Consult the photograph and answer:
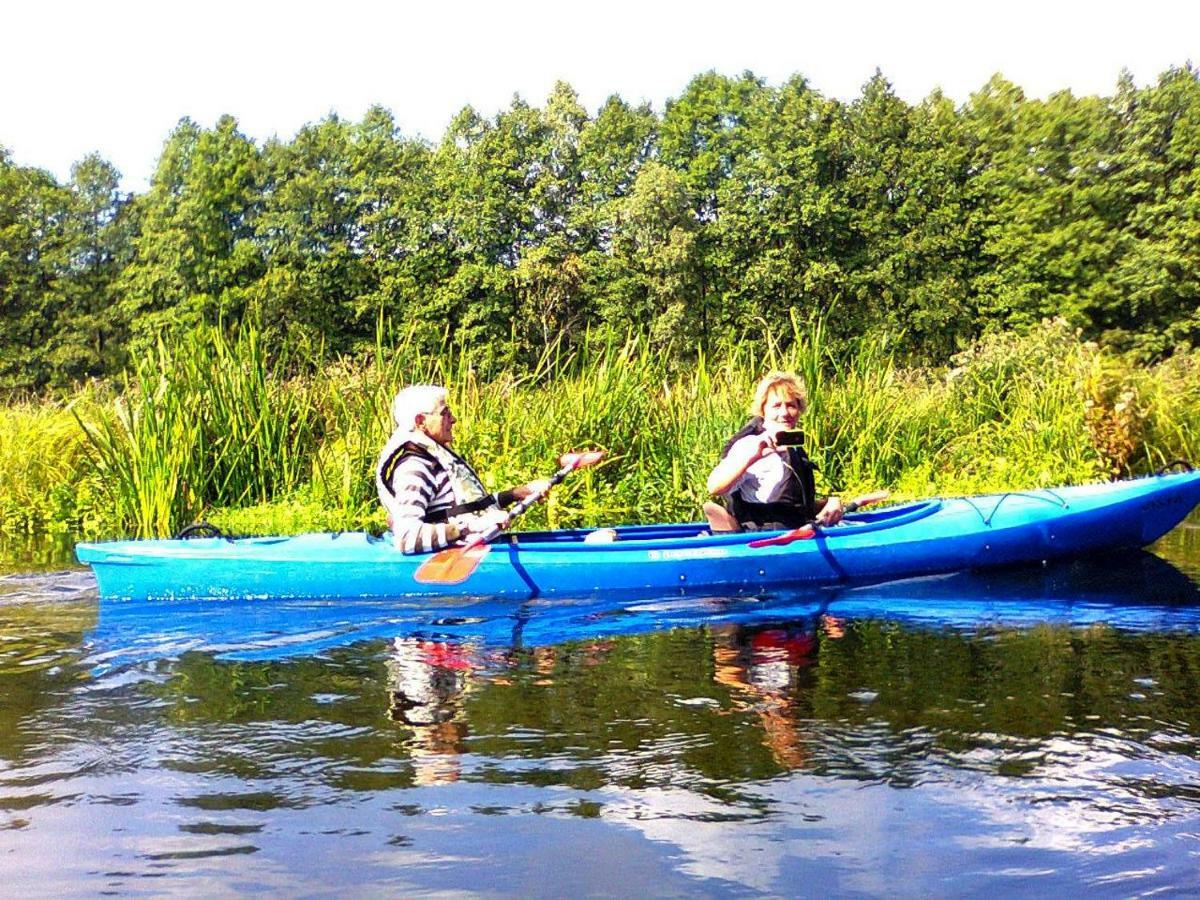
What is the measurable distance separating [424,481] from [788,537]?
78.0 inches

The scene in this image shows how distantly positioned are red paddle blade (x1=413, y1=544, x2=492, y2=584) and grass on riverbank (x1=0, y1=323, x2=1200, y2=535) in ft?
7.51

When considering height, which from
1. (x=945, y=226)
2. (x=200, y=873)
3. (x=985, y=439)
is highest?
(x=945, y=226)

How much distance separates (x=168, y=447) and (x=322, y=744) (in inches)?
203

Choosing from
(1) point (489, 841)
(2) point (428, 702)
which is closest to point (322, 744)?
(2) point (428, 702)

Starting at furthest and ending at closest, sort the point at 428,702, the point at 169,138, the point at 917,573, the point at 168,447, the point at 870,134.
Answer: the point at 169,138 → the point at 870,134 → the point at 168,447 → the point at 917,573 → the point at 428,702

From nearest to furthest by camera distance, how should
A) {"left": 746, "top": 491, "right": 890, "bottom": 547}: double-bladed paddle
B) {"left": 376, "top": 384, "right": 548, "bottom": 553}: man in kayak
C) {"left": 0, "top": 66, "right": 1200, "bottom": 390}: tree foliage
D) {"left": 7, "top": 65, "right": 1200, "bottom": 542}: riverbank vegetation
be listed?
{"left": 376, "top": 384, "right": 548, "bottom": 553}: man in kayak, {"left": 746, "top": 491, "right": 890, "bottom": 547}: double-bladed paddle, {"left": 7, "top": 65, "right": 1200, "bottom": 542}: riverbank vegetation, {"left": 0, "top": 66, "right": 1200, "bottom": 390}: tree foliage

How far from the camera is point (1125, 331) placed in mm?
32844

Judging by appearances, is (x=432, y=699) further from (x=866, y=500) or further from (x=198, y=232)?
(x=198, y=232)

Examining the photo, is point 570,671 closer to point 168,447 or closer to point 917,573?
point 917,573

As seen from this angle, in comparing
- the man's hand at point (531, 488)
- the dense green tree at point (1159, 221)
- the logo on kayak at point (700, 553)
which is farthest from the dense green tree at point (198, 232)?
the logo on kayak at point (700, 553)

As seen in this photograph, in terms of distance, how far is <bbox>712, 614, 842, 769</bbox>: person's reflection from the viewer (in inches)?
176

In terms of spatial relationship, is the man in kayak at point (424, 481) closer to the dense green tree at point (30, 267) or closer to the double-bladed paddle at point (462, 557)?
the double-bladed paddle at point (462, 557)

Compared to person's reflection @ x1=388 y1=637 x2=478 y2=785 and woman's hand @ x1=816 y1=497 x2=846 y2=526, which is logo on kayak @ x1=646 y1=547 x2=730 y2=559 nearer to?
woman's hand @ x1=816 y1=497 x2=846 y2=526

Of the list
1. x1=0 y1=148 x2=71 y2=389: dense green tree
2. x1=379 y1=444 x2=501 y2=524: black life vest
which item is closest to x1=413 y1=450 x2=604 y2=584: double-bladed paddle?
x1=379 y1=444 x2=501 y2=524: black life vest
